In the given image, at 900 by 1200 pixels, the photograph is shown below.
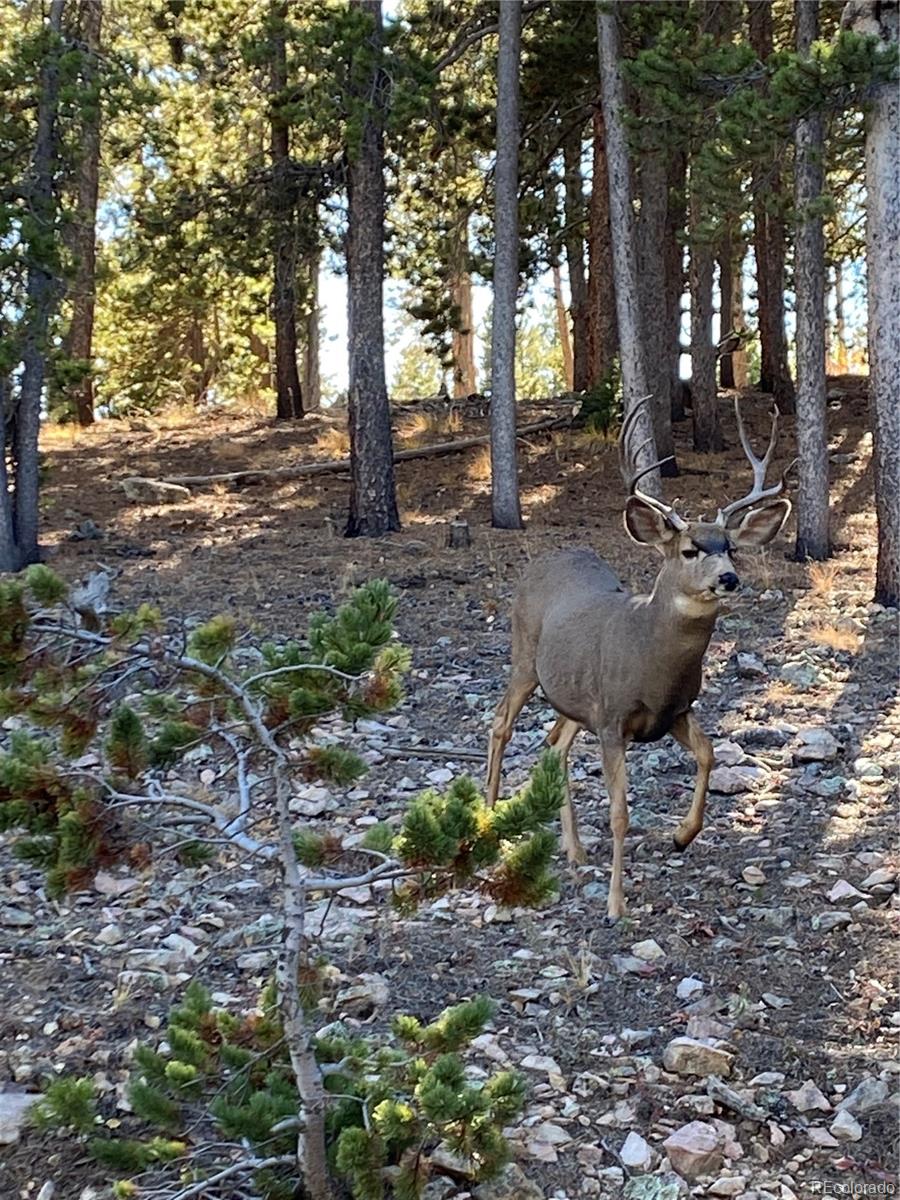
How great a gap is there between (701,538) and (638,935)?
189 centimetres

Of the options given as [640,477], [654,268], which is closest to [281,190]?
[654,268]

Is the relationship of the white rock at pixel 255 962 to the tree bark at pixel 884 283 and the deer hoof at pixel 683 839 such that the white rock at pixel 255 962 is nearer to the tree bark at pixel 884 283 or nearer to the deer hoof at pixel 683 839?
the deer hoof at pixel 683 839

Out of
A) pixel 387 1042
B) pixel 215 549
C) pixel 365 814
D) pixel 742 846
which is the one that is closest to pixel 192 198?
pixel 215 549

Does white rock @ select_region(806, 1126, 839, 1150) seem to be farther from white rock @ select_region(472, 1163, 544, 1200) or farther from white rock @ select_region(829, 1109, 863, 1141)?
white rock @ select_region(472, 1163, 544, 1200)

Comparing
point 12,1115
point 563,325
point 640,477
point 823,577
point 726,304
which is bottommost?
point 12,1115

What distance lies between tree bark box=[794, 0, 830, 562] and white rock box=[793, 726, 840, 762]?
19.2 ft

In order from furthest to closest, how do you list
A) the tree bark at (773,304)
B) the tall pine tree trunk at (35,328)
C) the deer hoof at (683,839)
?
the tree bark at (773,304) → the tall pine tree trunk at (35,328) → the deer hoof at (683,839)

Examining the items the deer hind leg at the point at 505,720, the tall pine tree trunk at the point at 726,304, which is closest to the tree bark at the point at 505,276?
the tall pine tree trunk at the point at 726,304

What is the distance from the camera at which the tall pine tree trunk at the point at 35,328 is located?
14.0m

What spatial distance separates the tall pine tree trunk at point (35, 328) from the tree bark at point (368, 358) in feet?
11.9

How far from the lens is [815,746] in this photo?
897 cm

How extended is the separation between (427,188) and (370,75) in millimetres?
3345

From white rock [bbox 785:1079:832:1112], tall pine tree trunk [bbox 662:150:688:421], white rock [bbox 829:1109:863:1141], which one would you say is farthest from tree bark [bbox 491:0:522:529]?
white rock [bbox 829:1109:863:1141]

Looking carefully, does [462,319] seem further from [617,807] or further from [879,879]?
[879,879]
